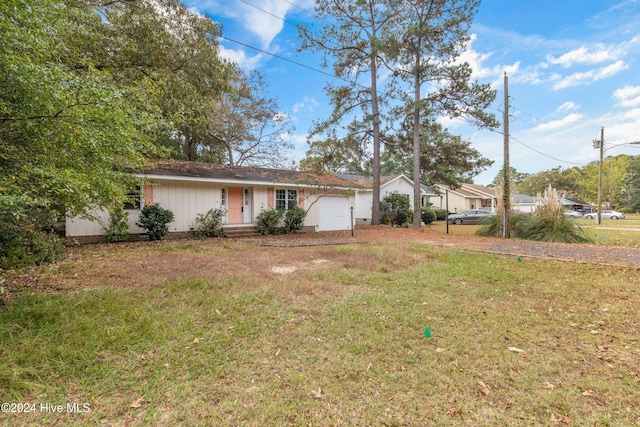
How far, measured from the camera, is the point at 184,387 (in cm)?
230

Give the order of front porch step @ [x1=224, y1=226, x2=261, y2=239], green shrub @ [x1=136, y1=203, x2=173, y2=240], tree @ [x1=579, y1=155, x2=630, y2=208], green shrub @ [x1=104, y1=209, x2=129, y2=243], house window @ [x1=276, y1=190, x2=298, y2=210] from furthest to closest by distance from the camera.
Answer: tree @ [x1=579, y1=155, x2=630, y2=208] → house window @ [x1=276, y1=190, x2=298, y2=210] → front porch step @ [x1=224, y1=226, x2=261, y2=239] → green shrub @ [x1=136, y1=203, x2=173, y2=240] → green shrub @ [x1=104, y1=209, x2=129, y2=243]

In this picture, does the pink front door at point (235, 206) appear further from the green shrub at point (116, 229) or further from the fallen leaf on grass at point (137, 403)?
the fallen leaf on grass at point (137, 403)

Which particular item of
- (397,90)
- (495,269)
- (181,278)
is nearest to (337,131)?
(397,90)

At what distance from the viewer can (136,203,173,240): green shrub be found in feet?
33.4

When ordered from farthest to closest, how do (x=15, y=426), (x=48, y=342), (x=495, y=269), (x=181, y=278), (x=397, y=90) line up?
(x=397, y=90), (x=495, y=269), (x=181, y=278), (x=48, y=342), (x=15, y=426)

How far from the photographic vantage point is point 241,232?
41.6 ft

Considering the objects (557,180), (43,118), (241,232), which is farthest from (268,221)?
(557,180)

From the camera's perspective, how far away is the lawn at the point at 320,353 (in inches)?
81.6

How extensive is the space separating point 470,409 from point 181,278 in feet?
16.0

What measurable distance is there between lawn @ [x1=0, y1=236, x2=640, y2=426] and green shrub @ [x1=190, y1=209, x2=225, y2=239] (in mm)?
6259

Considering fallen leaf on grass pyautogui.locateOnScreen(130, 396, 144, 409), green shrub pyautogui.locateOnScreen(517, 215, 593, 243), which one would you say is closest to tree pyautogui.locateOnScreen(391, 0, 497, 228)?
green shrub pyautogui.locateOnScreen(517, 215, 593, 243)

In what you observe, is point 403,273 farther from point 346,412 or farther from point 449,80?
point 449,80

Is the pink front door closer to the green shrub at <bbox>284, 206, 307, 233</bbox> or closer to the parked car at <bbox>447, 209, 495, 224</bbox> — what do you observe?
the green shrub at <bbox>284, 206, 307, 233</bbox>

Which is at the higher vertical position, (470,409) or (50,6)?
(50,6)
